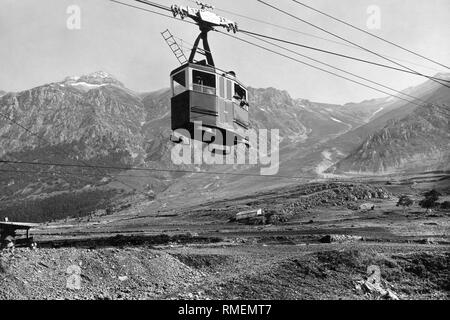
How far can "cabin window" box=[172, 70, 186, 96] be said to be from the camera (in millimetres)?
29266

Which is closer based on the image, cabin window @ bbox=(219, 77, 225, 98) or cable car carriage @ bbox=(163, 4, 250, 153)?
cable car carriage @ bbox=(163, 4, 250, 153)

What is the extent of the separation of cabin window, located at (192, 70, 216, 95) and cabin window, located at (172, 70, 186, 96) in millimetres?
653

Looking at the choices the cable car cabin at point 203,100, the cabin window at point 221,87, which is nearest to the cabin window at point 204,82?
the cable car cabin at point 203,100

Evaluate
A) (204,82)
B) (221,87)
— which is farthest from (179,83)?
(221,87)

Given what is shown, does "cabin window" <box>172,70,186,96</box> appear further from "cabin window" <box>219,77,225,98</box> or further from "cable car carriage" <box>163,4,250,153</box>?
"cabin window" <box>219,77,225,98</box>

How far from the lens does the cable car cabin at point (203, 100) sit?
95.2ft

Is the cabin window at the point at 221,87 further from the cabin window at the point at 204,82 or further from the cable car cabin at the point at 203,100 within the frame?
the cabin window at the point at 204,82

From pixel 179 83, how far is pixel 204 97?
193cm

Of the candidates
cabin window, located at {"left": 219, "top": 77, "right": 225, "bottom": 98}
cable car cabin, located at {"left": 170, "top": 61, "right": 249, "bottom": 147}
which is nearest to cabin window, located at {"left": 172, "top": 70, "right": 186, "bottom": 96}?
cable car cabin, located at {"left": 170, "top": 61, "right": 249, "bottom": 147}

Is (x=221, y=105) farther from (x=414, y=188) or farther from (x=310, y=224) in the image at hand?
(x=414, y=188)
